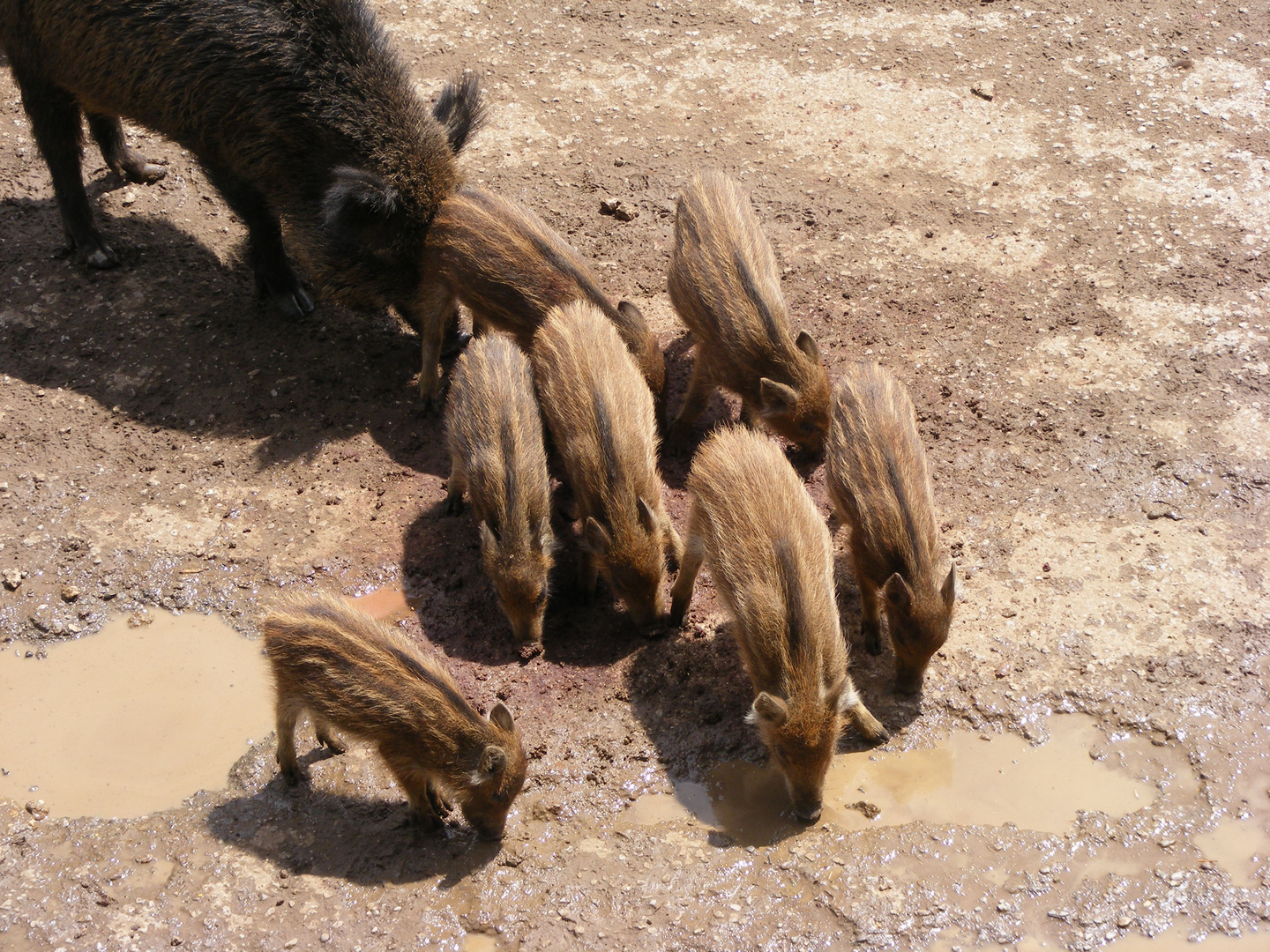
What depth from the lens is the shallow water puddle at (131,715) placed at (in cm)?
427

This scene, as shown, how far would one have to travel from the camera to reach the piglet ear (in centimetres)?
390

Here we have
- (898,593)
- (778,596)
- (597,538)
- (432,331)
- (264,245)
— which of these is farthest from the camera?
(264,245)

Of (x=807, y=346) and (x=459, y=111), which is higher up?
(x=459, y=111)

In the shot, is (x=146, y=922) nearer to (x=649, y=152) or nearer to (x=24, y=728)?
(x=24, y=728)

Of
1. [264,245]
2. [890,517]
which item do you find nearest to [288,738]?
[890,517]

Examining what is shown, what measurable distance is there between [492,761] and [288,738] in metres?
0.88

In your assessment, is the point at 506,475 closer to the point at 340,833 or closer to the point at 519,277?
the point at 519,277

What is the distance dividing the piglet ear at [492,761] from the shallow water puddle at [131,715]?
1144 mm

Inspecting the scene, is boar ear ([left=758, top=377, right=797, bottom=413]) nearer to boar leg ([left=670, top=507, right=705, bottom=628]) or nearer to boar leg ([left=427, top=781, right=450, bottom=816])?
boar leg ([left=670, top=507, right=705, bottom=628])

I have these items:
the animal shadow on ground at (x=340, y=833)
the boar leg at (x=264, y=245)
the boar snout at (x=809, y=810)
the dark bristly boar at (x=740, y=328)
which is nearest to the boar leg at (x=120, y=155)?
the boar leg at (x=264, y=245)

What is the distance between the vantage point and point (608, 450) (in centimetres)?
500

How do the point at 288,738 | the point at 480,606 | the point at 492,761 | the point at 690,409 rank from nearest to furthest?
the point at 492,761, the point at 288,738, the point at 480,606, the point at 690,409

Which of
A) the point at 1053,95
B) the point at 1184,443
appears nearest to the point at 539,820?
the point at 1184,443

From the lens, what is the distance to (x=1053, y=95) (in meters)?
8.03
